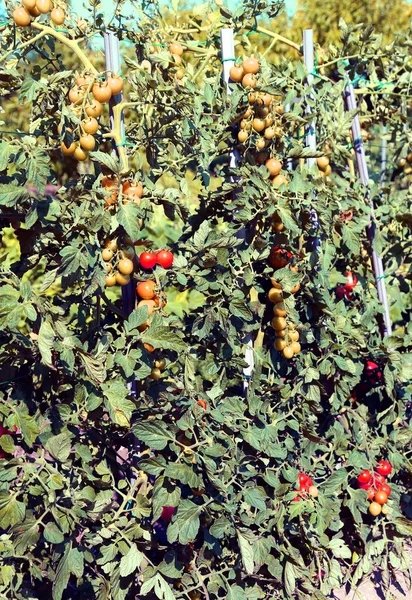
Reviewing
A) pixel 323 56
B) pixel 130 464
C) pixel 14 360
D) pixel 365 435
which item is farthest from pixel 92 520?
pixel 323 56

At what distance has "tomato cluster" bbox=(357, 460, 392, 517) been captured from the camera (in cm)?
235

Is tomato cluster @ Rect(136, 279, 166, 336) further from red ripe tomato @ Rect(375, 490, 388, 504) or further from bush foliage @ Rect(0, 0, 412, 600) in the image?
red ripe tomato @ Rect(375, 490, 388, 504)

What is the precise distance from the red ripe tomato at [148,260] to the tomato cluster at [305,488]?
32.3 inches

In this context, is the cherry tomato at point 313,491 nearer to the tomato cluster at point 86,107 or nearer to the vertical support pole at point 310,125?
the vertical support pole at point 310,125

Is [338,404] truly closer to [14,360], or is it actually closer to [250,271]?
[250,271]

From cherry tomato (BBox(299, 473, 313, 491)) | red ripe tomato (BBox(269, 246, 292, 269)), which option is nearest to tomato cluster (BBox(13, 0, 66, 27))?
red ripe tomato (BBox(269, 246, 292, 269))

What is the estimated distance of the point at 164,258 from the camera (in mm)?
1838

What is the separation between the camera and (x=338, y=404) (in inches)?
90.7

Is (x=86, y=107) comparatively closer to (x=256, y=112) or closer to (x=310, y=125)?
(x=256, y=112)

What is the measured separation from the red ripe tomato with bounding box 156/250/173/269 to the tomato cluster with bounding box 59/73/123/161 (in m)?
0.31

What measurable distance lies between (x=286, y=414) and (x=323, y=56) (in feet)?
4.51

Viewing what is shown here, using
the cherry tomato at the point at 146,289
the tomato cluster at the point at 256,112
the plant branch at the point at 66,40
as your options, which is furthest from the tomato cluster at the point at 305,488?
the plant branch at the point at 66,40

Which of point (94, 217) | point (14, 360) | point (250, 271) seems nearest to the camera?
point (94, 217)

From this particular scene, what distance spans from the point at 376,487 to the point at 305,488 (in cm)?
38
